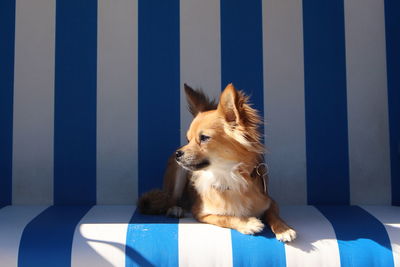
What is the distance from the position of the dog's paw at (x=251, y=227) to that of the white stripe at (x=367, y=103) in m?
1.05

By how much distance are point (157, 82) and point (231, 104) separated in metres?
0.80

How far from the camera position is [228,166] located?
6.54ft

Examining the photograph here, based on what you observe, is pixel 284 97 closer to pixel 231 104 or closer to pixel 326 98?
pixel 326 98

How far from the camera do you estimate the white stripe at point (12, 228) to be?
1702mm

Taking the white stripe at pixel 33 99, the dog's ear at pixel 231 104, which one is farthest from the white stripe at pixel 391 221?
the white stripe at pixel 33 99

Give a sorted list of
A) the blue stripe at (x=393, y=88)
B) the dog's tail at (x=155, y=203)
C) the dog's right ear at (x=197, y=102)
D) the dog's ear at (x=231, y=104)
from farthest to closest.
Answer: the blue stripe at (x=393, y=88), the dog's right ear at (x=197, y=102), the dog's tail at (x=155, y=203), the dog's ear at (x=231, y=104)

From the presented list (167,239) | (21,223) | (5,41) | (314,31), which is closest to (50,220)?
(21,223)

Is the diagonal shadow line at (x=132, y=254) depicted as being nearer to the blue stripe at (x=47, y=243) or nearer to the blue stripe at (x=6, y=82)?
the blue stripe at (x=47, y=243)

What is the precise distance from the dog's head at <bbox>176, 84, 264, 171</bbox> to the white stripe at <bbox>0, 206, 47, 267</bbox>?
776 mm

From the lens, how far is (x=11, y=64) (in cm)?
256

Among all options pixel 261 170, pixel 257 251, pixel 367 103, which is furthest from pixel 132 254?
pixel 367 103

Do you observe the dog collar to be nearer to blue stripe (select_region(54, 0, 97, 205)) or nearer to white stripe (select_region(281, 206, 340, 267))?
white stripe (select_region(281, 206, 340, 267))

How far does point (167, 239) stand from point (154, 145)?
93cm

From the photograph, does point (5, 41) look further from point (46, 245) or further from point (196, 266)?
point (196, 266)
